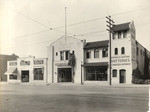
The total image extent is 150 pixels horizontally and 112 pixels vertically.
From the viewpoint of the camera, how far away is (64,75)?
3900 centimetres

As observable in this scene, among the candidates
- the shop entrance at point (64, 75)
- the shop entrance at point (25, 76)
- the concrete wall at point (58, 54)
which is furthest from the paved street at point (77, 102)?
the shop entrance at point (25, 76)

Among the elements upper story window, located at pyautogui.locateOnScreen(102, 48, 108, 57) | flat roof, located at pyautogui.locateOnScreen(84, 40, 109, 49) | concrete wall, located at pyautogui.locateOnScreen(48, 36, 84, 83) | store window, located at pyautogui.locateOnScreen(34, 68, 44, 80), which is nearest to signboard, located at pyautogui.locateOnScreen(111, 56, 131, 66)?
upper story window, located at pyautogui.locateOnScreen(102, 48, 108, 57)

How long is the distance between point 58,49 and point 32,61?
20.9ft

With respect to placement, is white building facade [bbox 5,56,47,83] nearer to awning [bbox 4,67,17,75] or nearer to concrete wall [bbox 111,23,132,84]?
awning [bbox 4,67,17,75]

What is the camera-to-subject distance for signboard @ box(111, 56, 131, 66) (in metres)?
30.4

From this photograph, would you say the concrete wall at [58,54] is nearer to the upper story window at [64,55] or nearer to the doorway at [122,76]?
the upper story window at [64,55]

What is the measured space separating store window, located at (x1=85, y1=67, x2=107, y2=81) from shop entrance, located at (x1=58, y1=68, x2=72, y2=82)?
4.09 m

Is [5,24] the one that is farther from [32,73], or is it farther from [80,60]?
[32,73]

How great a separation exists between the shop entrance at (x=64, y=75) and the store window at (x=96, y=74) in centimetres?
409

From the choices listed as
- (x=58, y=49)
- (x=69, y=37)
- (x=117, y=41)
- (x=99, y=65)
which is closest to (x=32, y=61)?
(x=58, y=49)

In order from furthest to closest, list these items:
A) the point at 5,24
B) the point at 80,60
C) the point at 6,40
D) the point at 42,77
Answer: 1. the point at 42,77
2. the point at 80,60
3. the point at 6,40
4. the point at 5,24

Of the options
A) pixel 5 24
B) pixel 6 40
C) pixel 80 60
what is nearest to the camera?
pixel 5 24

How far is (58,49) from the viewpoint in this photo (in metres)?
39.2

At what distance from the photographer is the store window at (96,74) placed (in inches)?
1310
